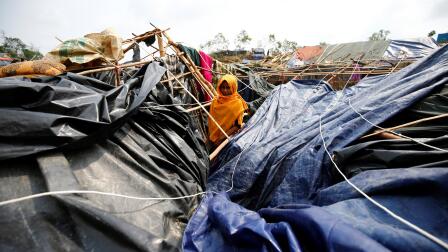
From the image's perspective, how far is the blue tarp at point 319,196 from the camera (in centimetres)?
103

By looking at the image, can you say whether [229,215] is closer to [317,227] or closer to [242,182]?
[317,227]

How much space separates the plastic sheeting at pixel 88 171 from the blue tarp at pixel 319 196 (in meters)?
0.24

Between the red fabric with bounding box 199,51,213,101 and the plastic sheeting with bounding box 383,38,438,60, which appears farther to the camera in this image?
the plastic sheeting with bounding box 383,38,438,60

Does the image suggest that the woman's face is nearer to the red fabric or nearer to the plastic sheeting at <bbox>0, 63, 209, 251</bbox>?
the red fabric

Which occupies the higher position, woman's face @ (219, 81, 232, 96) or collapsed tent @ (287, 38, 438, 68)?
collapsed tent @ (287, 38, 438, 68)

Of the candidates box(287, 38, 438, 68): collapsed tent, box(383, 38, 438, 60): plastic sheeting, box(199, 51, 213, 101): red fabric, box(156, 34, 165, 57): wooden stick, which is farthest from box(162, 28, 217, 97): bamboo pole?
box(383, 38, 438, 60): plastic sheeting

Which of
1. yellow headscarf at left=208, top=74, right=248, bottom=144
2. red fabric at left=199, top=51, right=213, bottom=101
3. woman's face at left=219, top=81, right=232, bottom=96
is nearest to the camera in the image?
yellow headscarf at left=208, top=74, right=248, bottom=144

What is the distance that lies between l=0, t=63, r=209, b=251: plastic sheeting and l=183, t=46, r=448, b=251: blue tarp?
241 mm

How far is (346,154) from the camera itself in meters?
1.60

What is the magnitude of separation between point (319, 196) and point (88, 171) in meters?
1.31

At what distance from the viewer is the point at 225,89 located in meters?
3.79

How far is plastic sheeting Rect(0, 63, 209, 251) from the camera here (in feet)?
3.39

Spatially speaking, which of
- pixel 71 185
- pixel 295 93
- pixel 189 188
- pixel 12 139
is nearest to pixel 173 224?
pixel 189 188

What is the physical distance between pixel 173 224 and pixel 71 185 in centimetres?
55
